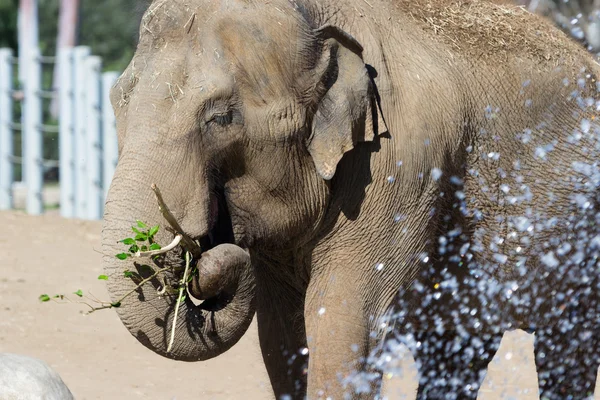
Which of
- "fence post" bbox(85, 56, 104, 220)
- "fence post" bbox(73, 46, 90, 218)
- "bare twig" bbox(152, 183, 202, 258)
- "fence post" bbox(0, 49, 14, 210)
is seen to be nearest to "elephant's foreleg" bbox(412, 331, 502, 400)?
"bare twig" bbox(152, 183, 202, 258)

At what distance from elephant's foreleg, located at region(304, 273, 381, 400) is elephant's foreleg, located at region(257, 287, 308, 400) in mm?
479

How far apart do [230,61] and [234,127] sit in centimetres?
20

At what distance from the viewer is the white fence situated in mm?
10688

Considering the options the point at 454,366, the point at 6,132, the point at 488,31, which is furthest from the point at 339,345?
the point at 6,132

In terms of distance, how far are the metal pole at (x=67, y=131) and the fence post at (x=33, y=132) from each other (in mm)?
254

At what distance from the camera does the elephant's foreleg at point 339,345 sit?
3.51 meters

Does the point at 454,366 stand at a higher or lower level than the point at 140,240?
lower

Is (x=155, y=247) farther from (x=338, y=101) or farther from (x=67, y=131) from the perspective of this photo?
(x=67, y=131)

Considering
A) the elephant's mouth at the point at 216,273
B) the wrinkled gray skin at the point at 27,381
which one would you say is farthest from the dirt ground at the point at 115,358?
the elephant's mouth at the point at 216,273

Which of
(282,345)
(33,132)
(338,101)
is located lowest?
(33,132)

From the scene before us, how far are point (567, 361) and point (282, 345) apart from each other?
4.15 feet

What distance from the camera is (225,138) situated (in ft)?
10.8

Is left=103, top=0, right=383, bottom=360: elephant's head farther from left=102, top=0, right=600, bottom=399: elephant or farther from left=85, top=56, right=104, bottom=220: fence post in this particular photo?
left=85, top=56, right=104, bottom=220: fence post

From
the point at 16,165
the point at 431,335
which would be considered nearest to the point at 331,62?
the point at 431,335
